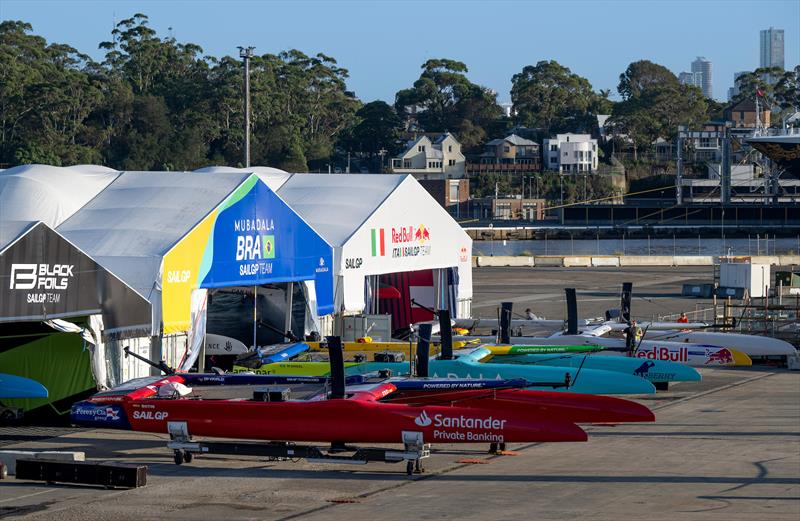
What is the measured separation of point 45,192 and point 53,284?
7.45 m

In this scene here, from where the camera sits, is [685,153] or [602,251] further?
[685,153]

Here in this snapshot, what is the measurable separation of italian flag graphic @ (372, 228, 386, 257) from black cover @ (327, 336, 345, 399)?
14.4 m

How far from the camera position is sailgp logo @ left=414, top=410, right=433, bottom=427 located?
57.1ft

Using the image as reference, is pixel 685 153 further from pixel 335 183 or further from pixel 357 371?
pixel 357 371

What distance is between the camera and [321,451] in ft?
57.8

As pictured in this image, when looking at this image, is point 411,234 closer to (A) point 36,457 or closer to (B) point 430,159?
(A) point 36,457

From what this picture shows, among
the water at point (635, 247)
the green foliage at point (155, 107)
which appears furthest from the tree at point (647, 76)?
the water at point (635, 247)

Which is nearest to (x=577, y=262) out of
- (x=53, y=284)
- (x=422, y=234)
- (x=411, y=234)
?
(x=422, y=234)

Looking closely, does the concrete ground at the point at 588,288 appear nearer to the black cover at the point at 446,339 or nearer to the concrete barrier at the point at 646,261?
the concrete barrier at the point at 646,261

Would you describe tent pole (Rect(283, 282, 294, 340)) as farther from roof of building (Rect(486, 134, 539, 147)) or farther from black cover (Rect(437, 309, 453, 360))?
roof of building (Rect(486, 134, 539, 147))

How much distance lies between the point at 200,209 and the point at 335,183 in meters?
10.7

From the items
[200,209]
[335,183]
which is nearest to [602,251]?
[335,183]

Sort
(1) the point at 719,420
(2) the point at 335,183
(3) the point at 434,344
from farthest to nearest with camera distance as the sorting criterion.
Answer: (2) the point at 335,183 → (3) the point at 434,344 → (1) the point at 719,420

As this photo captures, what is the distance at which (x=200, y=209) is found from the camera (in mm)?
25141
